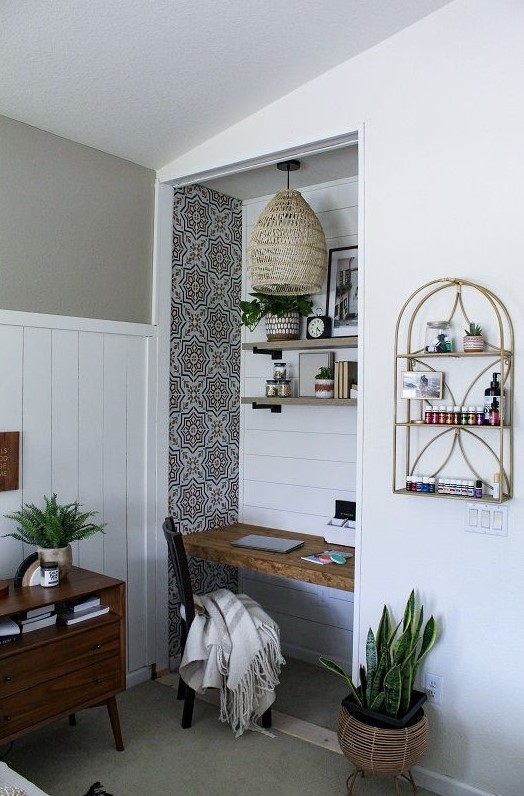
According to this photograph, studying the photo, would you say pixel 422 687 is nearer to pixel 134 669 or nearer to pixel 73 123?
pixel 134 669

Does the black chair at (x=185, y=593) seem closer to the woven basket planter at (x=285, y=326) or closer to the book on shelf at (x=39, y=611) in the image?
the book on shelf at (x=39, y=611)

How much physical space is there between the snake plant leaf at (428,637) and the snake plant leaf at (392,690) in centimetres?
16

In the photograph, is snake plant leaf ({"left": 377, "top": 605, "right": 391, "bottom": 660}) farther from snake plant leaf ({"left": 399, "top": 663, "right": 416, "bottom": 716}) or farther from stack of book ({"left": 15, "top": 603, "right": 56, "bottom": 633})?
stack of book ({"left": 15, "top": 603, "right": 56, "bottom": 633})

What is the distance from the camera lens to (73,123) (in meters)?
2.99

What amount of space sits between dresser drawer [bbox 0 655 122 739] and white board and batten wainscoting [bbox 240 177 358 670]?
1317 mm

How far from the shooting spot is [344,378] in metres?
3.38

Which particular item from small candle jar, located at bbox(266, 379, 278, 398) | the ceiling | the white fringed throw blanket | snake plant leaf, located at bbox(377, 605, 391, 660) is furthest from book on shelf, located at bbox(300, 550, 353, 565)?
the ceiling

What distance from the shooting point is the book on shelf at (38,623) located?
2553 millimetres

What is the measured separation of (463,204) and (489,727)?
1.91 meters

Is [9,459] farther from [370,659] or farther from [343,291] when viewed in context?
[343,291]

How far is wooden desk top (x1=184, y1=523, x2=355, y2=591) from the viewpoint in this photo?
9.85ft

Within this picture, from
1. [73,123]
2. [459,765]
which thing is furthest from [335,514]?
[73,123]

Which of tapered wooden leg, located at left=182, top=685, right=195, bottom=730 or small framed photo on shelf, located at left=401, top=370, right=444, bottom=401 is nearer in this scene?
small framed photo on shelf, located at left=401, top=370, right=444, bottom=401

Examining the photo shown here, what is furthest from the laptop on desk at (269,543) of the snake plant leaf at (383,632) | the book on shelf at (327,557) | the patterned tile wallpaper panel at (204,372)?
the snake plant leaf at (383,632)
